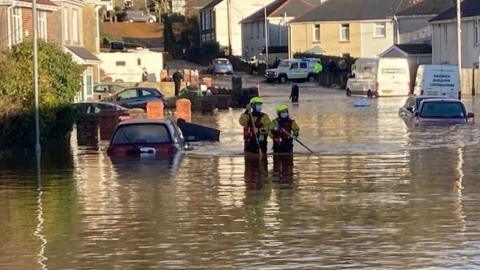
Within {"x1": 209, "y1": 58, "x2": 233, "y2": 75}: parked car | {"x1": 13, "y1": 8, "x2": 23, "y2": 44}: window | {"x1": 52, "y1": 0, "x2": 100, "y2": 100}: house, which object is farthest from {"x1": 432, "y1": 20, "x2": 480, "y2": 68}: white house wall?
{"x1": 13, "y1": 8, "x2": 23, "y2": 44}: window

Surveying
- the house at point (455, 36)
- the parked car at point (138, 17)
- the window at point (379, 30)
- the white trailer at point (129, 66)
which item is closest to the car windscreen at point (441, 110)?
the house at point (455, 36)

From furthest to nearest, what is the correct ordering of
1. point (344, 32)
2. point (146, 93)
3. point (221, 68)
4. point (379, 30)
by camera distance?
point (344, 32)
point (379, 30)
point (221, 68)
point (146, 93)

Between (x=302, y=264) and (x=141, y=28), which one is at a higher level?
(x=141, y=28)

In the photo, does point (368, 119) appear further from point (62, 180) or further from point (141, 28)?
point (141, 28)

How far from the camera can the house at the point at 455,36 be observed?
75.8 metres

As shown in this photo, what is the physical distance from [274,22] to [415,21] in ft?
90.1

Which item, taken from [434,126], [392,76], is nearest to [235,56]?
[392,76]

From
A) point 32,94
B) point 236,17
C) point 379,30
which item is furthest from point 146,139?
point 236,17

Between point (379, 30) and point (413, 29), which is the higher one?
point (379, 30)

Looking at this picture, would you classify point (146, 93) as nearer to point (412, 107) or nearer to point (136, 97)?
point (136, 97)

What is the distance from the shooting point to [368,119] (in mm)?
50625

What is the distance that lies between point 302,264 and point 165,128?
14.2 m

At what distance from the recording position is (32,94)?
34.9 metres

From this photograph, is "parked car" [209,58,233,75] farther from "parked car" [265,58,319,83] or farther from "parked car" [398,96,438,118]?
"parked car" [398,96,438,118]
